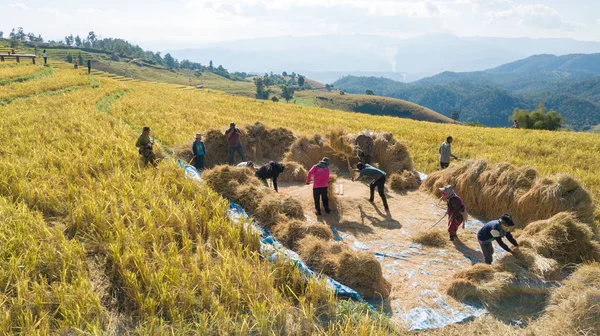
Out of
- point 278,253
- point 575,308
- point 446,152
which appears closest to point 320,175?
point 278,253

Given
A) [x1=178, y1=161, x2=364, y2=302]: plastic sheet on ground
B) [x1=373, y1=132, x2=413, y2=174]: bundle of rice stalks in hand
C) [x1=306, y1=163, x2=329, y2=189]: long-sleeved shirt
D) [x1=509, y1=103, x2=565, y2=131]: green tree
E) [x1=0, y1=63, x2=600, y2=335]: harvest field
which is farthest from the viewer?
[x1=509, y1=103, x2=565, y2=131]: green tree

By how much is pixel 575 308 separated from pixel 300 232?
4.04 meters

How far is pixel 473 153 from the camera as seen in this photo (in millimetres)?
14703

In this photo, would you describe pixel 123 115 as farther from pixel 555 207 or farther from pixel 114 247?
pixel 555 207

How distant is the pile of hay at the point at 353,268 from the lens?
509cm

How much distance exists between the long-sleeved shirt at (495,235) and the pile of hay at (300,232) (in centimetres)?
215

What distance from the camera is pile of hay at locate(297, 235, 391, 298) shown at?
16.7 ft

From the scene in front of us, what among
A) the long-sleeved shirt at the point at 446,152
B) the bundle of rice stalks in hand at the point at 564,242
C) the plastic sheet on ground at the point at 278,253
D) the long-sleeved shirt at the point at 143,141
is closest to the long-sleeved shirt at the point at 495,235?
the bundle of rice stalks in hand at the point at 564,242

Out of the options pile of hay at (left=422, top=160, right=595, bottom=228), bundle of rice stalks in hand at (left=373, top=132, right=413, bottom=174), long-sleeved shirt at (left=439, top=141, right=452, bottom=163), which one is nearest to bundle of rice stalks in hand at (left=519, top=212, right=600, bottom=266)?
pile of hay at (left=422, top=160, right=595, bottom=228)

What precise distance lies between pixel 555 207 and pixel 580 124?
222m

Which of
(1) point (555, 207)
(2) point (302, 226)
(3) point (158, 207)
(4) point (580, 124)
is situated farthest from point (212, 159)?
(4) point (580, 124)

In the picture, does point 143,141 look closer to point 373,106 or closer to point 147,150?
point 147,150

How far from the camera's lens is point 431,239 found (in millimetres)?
7070

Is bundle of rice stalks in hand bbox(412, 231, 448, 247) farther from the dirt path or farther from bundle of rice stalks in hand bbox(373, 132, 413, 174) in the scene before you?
bundle of rice stalks in hand bbox(373, 132, 413, 174)
